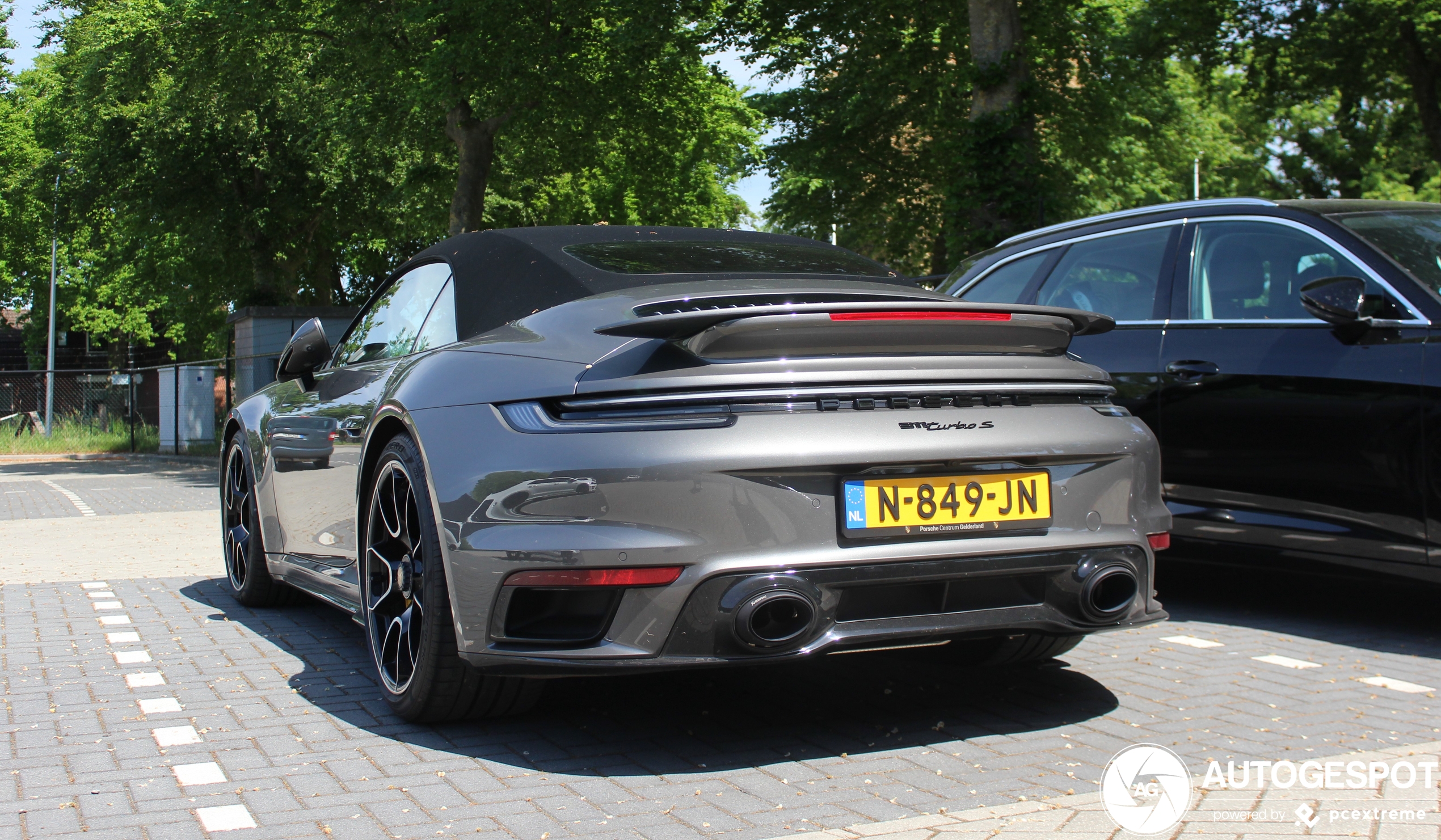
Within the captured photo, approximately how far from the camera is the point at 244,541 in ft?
20.2

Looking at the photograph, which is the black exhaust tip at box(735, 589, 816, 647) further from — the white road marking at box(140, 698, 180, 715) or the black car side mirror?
the black car side mirror

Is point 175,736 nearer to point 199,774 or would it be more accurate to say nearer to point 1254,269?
point 199,774

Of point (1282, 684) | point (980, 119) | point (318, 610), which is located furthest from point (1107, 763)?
point (980, 119)

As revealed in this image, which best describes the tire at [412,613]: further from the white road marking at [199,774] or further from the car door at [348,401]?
the white road marking at [199,774]

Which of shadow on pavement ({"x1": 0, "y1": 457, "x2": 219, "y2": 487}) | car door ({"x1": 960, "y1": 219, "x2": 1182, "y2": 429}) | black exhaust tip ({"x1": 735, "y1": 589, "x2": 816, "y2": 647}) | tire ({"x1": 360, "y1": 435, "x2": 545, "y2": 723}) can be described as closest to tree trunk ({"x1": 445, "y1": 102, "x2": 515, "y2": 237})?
shadow on pavement ({"x1": 0, "y1": 457, "x2": 219, "y2": 487})

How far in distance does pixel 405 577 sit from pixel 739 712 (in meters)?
1.06

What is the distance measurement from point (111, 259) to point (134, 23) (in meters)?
15.0

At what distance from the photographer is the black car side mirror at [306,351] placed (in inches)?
196

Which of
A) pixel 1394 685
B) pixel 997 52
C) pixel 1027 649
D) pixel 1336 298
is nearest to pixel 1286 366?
pixel 1336 298

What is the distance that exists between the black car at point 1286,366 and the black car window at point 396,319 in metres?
2.15

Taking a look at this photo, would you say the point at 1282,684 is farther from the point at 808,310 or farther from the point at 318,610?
the point at 318,610

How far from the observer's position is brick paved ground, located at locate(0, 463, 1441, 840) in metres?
3.08

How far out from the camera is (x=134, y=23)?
23344 millimetres

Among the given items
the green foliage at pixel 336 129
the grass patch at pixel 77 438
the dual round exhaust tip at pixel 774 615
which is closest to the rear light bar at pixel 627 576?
the dual round exhaust tip at pixel 774 615
